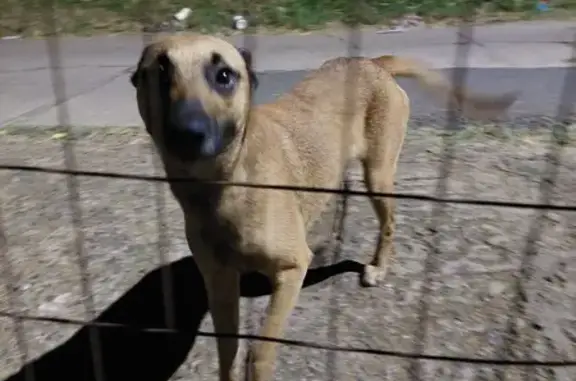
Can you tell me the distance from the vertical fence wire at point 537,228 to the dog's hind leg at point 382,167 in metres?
0.49

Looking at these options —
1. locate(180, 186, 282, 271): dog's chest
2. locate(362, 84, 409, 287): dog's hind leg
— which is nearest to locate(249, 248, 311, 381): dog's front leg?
locate(180, 186, 282, 271): dog's chest

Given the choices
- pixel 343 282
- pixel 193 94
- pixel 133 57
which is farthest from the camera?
pixel 133 57

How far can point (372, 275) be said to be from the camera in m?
2.89

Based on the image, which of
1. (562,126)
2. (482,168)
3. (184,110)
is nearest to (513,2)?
(562,126)

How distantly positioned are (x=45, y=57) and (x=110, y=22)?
0.62 metres

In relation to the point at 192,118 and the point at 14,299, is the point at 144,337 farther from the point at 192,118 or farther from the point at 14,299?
the point at 192,118

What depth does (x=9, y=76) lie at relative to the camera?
18.8 feet

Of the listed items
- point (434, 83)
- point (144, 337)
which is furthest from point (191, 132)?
point (434, 83)

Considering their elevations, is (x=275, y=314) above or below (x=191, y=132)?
below

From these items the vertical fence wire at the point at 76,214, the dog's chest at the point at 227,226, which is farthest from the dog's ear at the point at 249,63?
the vertical fence wire at the point at 76,214

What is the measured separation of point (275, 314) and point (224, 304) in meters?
0.21

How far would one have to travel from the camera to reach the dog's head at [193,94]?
183 cm

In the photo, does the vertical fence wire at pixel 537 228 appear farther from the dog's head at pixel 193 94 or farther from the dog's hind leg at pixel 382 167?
the dog's head at pixel 193 94

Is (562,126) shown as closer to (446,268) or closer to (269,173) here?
(446,268)
